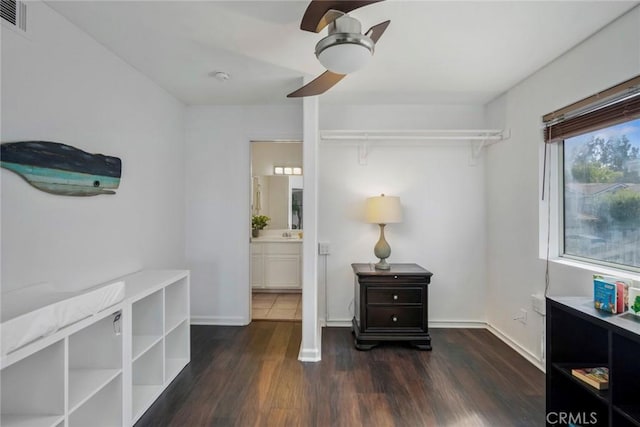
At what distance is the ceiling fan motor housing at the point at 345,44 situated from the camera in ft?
5.24

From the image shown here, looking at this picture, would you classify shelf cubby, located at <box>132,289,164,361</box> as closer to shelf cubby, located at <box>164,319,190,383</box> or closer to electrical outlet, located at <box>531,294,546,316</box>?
shelf cubby, located at <box>164,319,190,383</box>

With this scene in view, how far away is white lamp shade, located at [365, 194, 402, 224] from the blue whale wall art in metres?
2.23

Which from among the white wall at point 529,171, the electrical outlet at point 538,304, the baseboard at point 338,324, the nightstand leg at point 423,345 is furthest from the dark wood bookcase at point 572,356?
the baseboard at point 338,324

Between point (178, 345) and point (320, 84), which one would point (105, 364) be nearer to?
point (178, 345)

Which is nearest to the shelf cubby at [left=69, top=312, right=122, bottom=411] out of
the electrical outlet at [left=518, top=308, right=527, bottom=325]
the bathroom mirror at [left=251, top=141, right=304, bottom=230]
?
the electrical outlet at [left=518, top=308, right=527, bottom=325]

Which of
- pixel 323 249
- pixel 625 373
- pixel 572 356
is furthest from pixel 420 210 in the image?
pixel 625 373

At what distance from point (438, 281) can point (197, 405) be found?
2.61 meters

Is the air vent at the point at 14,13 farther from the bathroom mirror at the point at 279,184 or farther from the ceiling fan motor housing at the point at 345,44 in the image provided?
the bathroom mirror at the point at 279,184

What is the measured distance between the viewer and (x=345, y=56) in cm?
165

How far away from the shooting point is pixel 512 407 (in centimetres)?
205

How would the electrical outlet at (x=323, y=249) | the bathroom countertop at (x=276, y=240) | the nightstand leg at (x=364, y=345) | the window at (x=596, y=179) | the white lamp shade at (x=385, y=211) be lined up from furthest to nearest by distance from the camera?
the bathroom countertop at (x=276, y=240)
the electrical outlet at (x=323, y=249)
the white lamp shade at (x=385, y=211)
the nightstand leg at (x=364, y=345)
the window at (x=596, y=179)

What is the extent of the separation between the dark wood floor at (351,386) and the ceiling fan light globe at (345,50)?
2.12 meters

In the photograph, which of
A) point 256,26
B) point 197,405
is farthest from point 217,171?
point 197,405

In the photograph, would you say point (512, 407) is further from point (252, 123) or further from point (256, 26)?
point (252, 123)
